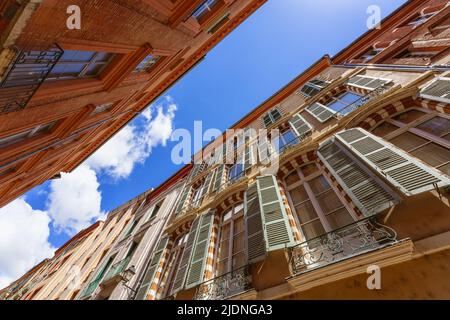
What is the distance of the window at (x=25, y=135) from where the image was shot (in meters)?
6.34

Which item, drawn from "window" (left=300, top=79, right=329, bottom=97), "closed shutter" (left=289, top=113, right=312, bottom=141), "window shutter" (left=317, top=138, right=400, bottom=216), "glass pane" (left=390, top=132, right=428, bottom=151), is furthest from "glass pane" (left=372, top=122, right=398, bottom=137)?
"window" (left=300, top=79, right=329, bottom=97)

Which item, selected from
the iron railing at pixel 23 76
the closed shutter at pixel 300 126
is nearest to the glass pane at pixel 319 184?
the closed shutter at pixel 300 126

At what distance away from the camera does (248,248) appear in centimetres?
567

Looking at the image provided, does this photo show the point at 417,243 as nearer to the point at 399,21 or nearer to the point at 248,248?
the point at 248,248

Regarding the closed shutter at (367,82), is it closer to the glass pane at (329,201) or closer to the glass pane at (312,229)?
the glass pane at (329,201)

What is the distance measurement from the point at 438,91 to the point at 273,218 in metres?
4.88

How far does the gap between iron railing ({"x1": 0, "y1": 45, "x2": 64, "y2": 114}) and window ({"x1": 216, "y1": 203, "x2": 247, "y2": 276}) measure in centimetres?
562

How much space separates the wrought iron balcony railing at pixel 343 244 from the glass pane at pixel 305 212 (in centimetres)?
114

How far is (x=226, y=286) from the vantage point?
5301 millimetres

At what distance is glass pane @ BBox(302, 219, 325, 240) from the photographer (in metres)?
5.44

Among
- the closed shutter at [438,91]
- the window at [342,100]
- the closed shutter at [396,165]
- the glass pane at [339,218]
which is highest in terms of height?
the closed shutter at [438,91]
